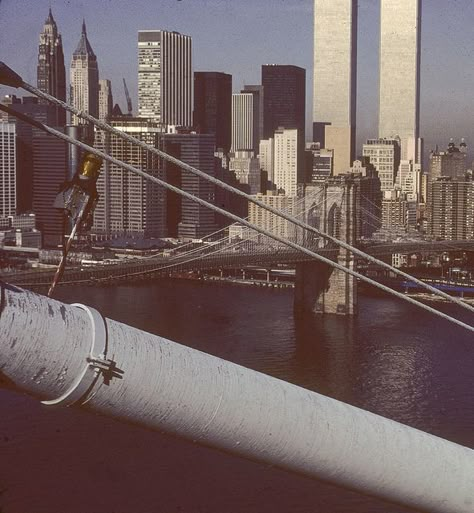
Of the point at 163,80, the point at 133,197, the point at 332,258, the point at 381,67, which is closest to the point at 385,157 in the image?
the point at 163,80

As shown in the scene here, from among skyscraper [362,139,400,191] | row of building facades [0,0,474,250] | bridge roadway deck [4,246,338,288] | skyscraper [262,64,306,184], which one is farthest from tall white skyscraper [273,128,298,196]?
bridge roadway deck [4,246,338,288]

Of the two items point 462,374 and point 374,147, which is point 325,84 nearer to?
point 374,147

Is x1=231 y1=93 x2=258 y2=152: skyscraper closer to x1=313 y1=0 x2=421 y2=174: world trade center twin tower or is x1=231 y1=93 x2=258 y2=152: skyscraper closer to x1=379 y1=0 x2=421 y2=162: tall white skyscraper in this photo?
x1=313 y1=0 x2=421 y2=174: world trade center twin tower

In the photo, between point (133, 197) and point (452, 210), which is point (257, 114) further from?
point (452, 210)

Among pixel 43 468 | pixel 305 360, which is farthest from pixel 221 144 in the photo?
pixel 43 468

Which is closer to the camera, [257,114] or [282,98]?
[257,114]

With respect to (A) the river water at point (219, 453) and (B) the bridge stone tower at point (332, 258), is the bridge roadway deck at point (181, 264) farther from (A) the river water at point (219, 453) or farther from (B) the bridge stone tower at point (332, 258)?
(A) the river water at point (219, 453)
